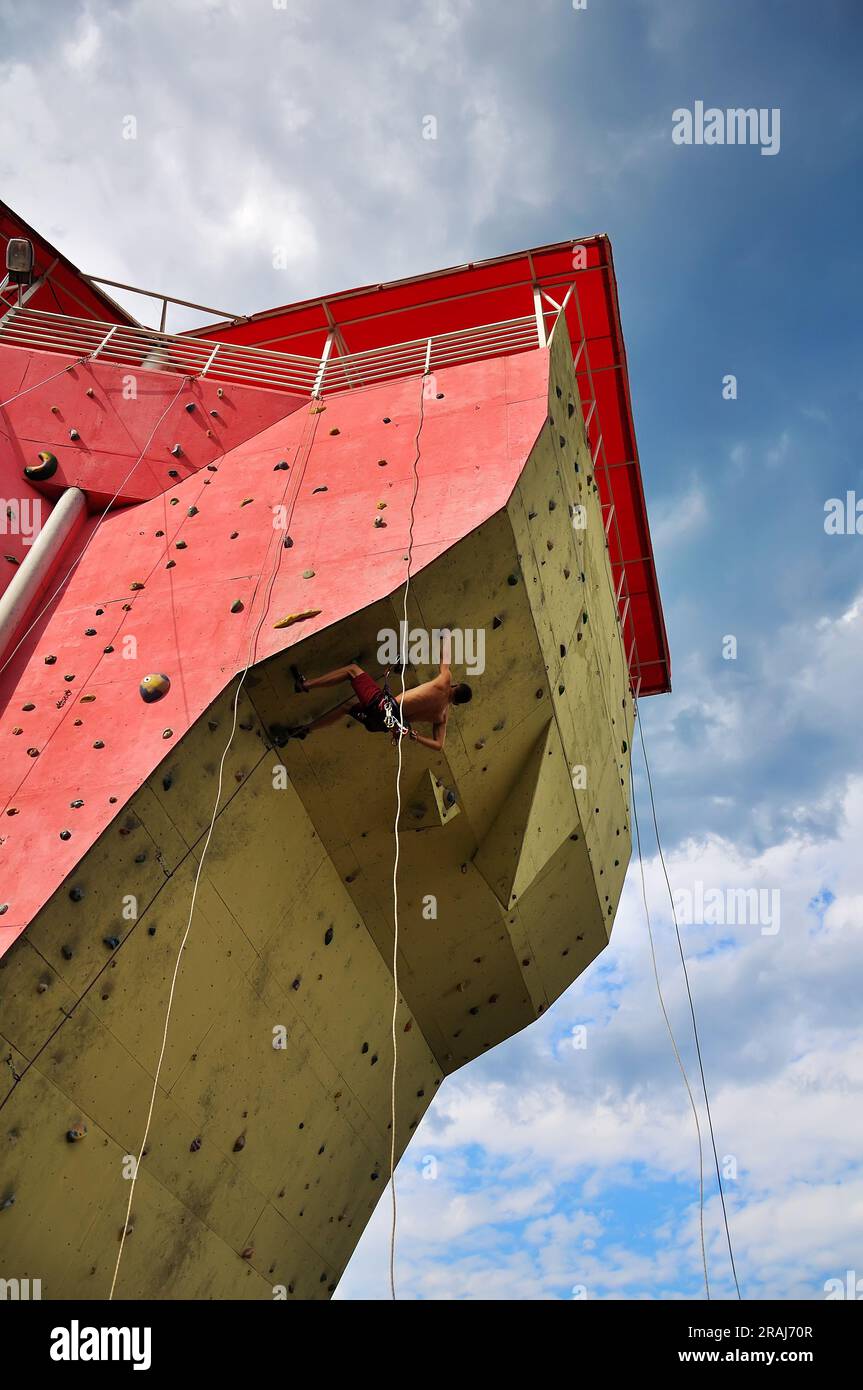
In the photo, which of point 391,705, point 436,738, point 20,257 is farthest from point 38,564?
point 20,257

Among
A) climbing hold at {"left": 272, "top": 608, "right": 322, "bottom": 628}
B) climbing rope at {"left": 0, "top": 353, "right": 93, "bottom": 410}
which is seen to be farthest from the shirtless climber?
climbing rope at {"left": 0, "top": 353, "right": 93, "bottom": 410}

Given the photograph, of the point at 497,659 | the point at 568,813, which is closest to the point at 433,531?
the point at 497,659

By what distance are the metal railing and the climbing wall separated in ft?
2.26

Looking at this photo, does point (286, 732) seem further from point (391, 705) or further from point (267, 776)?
point (391, 705)

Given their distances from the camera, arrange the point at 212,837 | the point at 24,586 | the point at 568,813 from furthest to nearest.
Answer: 1. the point at 568,813
2. the point at 24,586
3. the point at 212,837

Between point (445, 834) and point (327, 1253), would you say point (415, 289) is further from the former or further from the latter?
point (327, 1253)

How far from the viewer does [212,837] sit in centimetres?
607

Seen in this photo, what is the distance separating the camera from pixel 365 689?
602 cm

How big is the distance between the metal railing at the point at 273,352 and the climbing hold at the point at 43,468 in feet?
3.25

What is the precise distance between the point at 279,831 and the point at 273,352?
4.44 metres

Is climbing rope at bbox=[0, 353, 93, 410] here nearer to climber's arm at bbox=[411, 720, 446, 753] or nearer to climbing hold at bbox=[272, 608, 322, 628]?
climbing hold at bbox=[272, 608, 322, 628]
